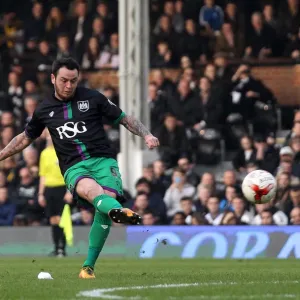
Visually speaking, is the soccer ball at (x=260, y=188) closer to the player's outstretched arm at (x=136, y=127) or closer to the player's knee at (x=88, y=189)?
the player's outstretched arm at (x=136, y=127)

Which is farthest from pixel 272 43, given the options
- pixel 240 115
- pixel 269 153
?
pixel 269 153

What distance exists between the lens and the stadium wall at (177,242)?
54.7 ft

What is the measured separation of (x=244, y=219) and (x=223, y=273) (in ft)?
22.5

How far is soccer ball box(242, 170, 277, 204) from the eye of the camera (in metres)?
11.7

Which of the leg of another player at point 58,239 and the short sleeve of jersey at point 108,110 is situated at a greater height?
the short sleeve of jersey at point 108,110

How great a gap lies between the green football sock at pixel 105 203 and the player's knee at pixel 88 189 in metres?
0.07

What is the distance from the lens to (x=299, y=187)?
17953mm

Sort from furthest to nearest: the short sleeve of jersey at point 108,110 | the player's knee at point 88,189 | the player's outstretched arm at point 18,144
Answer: the player's outstretched arm at point 18,144
the short sleeve of jersey at point 108,110
the player's knee at point 88,189

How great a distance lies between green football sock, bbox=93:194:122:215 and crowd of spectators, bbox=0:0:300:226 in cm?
789

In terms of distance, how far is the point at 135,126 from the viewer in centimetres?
1043

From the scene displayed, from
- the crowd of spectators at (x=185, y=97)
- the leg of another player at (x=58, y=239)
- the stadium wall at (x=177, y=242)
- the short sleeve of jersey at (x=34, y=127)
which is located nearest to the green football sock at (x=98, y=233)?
the short sleeve of jersey at (x=34, y=127)

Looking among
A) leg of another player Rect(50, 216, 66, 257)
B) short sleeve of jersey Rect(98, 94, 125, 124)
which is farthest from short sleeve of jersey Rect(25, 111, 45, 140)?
leg of another player Rect(50, 216, 66, 257)

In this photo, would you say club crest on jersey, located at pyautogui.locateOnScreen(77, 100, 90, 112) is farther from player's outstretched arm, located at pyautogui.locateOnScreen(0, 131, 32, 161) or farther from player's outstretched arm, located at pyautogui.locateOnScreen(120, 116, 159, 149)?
player's outstretched arm, located at pyautogui.locateOnScreen(0, 131, 32, 161)

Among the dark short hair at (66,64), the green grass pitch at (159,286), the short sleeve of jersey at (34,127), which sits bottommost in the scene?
the green grass pitch at (159,286)
